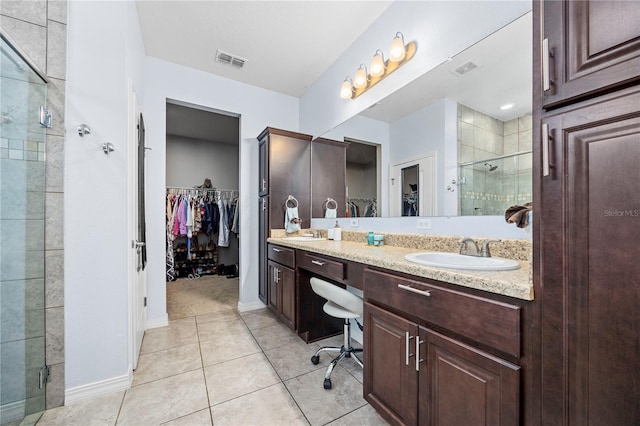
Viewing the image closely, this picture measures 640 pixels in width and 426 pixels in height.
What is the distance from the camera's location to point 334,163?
263 cm

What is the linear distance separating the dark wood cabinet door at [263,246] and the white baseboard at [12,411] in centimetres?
172

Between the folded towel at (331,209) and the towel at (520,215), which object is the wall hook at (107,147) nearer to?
the folded towel at (331,209)

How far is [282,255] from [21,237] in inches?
63.1

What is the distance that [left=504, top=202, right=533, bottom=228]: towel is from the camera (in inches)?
45.9

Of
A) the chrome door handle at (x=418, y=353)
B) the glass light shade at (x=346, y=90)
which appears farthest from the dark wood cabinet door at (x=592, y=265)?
the glass light shade at (x=346, y=90)

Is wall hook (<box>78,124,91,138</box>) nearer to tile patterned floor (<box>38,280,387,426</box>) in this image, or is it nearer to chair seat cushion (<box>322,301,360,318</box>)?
tile patterned floor (<box>38,280,387,426</box>)

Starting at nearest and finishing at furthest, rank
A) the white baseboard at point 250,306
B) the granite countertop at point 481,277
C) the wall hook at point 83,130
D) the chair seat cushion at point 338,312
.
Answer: the granite countertop at point 481,277 → the wall hook at point 83,130 → the chair seat cushion at point 338,312 → the white baseboard at point 250,306

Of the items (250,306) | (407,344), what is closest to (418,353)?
(407,344)

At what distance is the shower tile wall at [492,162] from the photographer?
3.99ft

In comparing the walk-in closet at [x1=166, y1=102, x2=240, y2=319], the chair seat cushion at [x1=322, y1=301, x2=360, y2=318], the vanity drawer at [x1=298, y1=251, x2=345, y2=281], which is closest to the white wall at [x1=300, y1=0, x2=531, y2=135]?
the vanity drawer at [x1=298, y1=251, x2=345, y2=281]

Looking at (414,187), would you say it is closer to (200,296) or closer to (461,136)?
(461,136)

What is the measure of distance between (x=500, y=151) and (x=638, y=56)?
782 mm

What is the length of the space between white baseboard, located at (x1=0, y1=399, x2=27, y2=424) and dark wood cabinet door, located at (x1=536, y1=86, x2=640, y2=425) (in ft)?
7.30

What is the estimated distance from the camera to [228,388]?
1.59 meters
